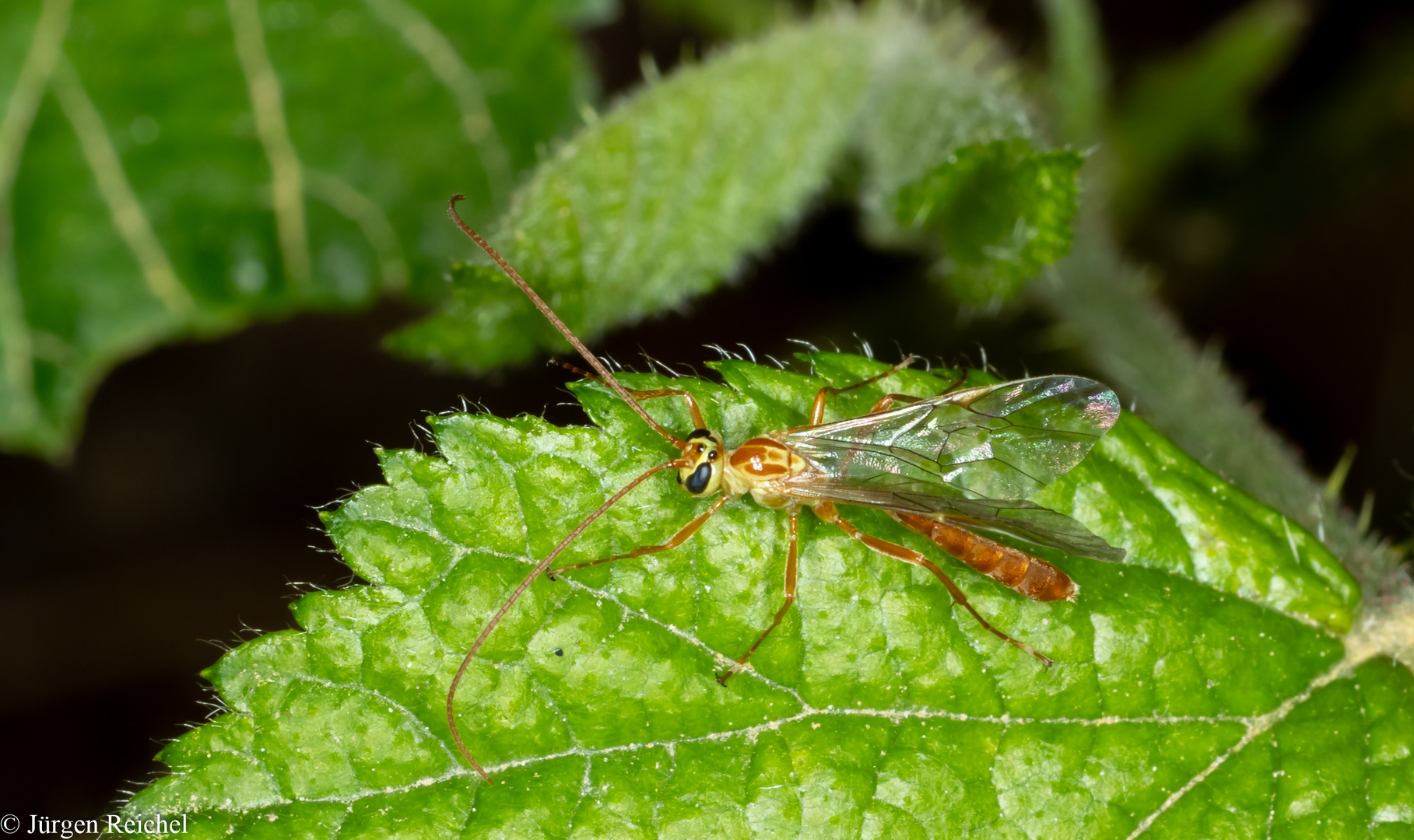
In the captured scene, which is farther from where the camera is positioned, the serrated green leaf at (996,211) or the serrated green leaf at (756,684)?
the serrated green leaf at (996,211)

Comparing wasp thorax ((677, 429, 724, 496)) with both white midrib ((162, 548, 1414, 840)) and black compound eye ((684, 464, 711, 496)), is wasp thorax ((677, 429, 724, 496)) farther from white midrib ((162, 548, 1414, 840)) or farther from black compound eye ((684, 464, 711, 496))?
white midrib ((162, 548, 1414, 840))

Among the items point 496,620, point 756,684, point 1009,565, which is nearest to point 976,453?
point 1009,565

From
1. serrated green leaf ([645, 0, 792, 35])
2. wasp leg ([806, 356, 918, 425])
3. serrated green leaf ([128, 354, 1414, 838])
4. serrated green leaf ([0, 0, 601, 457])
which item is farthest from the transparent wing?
serrated green leaf ([645, 0, 792, 35])

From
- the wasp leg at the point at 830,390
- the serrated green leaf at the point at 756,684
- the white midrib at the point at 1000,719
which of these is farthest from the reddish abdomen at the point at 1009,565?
the wasp leg at the point at 830,390

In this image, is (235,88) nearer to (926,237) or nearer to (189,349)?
(189,349)

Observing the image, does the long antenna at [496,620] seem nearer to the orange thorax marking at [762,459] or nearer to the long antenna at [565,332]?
the long antenna at [565,332]

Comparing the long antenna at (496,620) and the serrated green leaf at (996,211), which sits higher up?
the serrated green leaf at (996,211)
